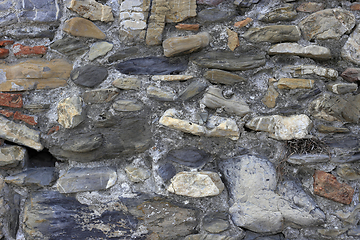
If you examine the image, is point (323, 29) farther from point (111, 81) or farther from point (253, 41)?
point (111, 81)

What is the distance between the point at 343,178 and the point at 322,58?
0.61 m

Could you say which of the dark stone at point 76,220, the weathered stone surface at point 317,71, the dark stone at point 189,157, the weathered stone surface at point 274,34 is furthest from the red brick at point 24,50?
the weathered stone surface at point 317,71

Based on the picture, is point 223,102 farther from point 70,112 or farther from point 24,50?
point 24,50

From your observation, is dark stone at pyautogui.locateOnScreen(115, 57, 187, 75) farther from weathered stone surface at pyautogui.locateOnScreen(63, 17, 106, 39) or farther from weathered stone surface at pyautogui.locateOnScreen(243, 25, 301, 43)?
weathered stone surface at pyautogui.locateOnScreen(243, 25, 301, 43)

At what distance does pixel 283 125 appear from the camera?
4.21 feet

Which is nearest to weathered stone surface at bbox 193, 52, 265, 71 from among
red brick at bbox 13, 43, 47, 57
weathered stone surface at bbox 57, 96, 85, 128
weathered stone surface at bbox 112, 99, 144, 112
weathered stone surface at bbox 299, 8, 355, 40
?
weathered stone surface at bbox 299, 8, 355, 40

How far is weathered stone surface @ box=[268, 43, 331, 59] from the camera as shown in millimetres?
1254

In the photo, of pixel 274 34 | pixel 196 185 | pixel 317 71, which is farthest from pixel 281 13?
pixel 196 185

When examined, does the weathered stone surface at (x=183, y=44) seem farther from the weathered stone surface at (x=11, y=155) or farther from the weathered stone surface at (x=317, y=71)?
the weathered stone surface at (x=11, y=155)

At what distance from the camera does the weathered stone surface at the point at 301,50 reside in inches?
49.4

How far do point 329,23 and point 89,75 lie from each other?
122 centimetres

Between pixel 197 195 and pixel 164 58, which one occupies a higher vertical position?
pixel 164 58

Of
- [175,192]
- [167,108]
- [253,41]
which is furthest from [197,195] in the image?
[253,41]

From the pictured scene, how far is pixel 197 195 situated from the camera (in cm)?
128
